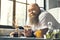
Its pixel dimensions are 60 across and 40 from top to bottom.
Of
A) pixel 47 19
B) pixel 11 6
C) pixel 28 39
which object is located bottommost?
pixel 28 39

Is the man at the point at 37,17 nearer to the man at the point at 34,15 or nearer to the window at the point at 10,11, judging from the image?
the man at the point at 34,15

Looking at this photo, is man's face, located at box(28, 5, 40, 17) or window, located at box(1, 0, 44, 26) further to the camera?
window, located at box(1, 0, 44, 26)

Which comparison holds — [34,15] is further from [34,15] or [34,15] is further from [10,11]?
[10,11]

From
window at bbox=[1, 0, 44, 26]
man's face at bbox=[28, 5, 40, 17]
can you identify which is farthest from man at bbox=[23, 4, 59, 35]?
window at bbox=[1, 0, 44, 26]

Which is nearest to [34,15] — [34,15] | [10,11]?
[34,15]

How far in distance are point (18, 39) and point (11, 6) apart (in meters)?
2.89

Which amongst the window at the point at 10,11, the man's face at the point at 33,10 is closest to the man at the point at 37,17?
the man's face at the point at 33,10

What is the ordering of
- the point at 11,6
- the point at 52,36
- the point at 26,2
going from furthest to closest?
the point at 26,2, the point at 11,6, the point at 52,36

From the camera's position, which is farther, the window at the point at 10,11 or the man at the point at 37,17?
the window at the point at 10,11

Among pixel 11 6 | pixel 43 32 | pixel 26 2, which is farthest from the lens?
pixel 26 2

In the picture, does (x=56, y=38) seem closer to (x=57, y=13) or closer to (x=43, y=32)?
(x=43, y=32)

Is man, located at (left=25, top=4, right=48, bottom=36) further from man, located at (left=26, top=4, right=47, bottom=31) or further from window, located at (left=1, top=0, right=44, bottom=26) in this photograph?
window, located at (left=1, top=0, right=44, bottom=26)

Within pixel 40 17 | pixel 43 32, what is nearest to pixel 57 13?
pixel 40 17

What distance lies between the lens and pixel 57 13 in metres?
4.20
